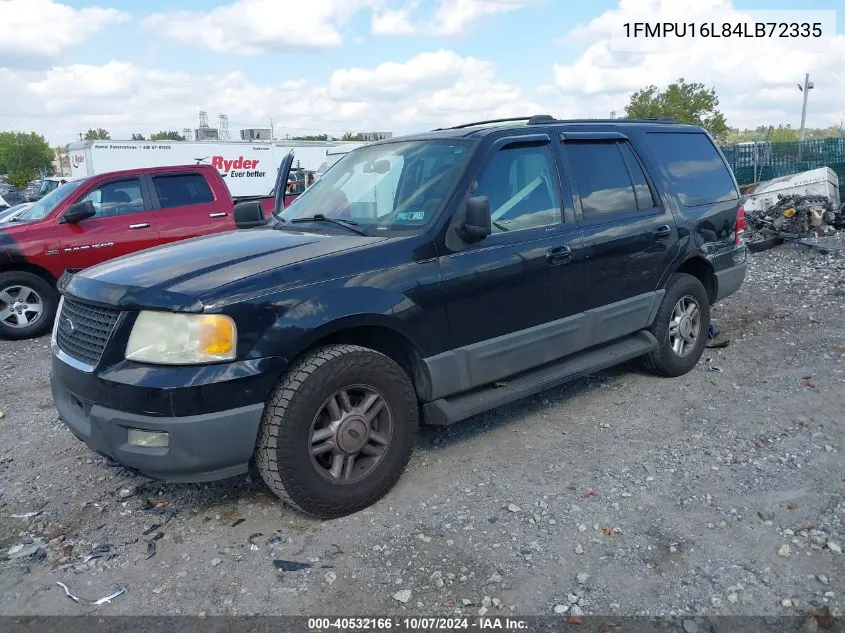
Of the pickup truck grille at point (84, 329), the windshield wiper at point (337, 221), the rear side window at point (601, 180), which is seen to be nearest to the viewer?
the pickup truck grille at point (84, 329)

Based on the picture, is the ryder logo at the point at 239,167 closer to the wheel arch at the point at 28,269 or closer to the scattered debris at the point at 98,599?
the wheel arch at the point at 28,269

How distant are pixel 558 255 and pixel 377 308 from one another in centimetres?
140

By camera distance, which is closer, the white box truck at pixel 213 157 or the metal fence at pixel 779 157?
the metal fence at pixel 779 157

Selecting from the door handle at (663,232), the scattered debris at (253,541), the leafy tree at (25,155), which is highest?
the leafy tree at (25,155)

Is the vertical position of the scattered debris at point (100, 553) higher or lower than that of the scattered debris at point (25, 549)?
lower

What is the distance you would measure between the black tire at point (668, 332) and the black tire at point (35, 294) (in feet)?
21.7

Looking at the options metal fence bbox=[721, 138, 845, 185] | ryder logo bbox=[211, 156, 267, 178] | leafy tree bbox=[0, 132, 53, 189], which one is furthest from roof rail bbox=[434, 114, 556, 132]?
leafy tree bbox=[0, 132, 53, 189]

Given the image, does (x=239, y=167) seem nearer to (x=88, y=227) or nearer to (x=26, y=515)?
(x=88, y=227)

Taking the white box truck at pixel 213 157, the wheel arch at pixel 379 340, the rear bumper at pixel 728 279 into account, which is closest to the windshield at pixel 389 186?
the wheel arch at pixel 379 340

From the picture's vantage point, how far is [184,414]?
3084 mm

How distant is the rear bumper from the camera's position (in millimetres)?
5879

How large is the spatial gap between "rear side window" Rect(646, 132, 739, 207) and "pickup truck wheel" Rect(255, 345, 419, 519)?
306 centimetres

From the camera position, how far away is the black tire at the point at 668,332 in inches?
210

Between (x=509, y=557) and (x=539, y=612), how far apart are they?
0.39 m
